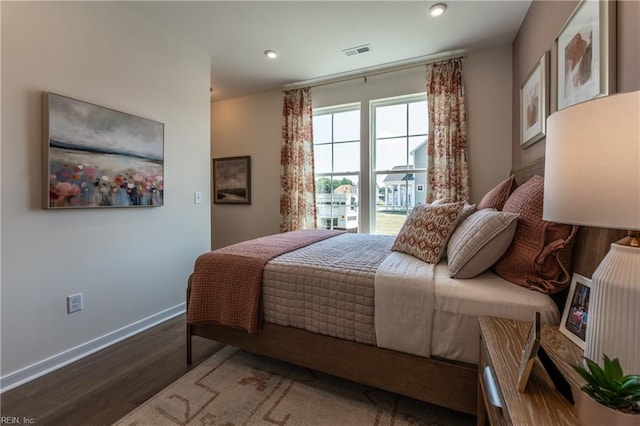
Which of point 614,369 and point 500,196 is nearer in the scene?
point 614,369

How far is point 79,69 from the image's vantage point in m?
1.96

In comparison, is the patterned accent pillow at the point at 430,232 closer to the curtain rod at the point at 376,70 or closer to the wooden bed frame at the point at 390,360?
the wooden bed frame at the point at 390,360

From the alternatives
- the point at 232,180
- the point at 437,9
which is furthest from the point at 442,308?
the point at 232,180

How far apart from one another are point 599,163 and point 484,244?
73cm

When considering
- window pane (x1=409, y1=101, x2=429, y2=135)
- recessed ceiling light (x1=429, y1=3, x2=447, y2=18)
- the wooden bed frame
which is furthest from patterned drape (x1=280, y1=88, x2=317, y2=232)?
the wooden bed frame

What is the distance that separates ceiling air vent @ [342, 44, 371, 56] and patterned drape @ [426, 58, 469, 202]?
2.53 ft

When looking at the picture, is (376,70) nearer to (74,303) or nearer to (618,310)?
(618,310)

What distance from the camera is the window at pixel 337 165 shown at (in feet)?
12.1

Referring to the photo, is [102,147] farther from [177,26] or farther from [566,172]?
[566,172]

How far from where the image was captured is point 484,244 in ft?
4.28

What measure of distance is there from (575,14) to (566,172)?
1461 millimetres

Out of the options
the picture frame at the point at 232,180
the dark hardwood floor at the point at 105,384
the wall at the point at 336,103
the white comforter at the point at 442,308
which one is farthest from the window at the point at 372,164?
the dark hardwood floor at the point at 105,384

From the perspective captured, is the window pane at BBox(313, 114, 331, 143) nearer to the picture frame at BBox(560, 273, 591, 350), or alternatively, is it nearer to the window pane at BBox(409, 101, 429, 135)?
the window pane at BBox(409, 101, 429, 135)

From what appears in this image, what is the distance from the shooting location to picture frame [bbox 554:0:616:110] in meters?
1.21
